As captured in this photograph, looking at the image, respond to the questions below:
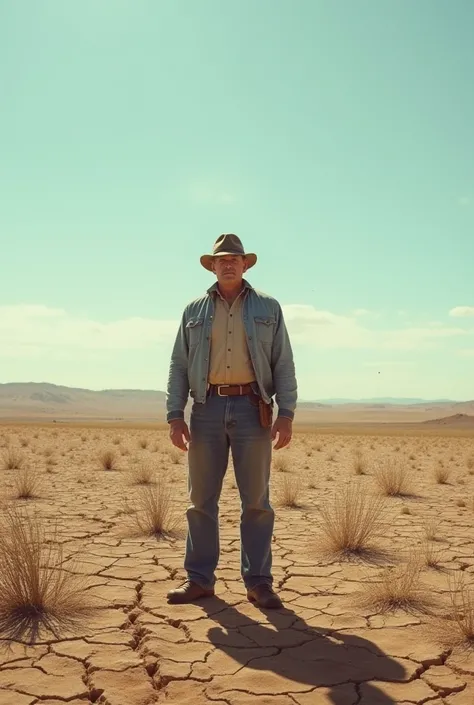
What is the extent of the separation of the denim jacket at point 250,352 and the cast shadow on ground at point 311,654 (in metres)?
1.20

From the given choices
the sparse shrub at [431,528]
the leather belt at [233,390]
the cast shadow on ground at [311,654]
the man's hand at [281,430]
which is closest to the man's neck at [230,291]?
the leather belt at [233,390]

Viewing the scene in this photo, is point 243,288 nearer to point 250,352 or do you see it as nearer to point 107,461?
point 250,352

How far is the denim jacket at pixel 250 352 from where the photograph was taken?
374cm

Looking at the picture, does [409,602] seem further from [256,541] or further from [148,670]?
[148,670]

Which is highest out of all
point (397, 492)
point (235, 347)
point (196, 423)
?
point (235, 347)

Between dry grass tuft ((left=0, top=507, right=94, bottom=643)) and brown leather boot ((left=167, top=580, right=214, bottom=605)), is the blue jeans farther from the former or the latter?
dry grass tuft ((left=0, top=507, right=94, bottom=643))

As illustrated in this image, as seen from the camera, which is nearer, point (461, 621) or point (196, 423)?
point (461, 621)

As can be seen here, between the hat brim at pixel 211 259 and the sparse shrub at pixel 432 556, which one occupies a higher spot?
the hat brim at pixel 211 259

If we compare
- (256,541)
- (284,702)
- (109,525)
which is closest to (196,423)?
(256,541)

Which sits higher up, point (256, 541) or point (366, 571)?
point (256, 541)

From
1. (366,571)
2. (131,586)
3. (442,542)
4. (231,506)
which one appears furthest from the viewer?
(231,506)

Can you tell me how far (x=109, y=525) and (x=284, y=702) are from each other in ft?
13.4

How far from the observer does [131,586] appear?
416 cm

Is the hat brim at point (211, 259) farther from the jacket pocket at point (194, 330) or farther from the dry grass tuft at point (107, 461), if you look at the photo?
the dry grass tuft at point (107, 461)
